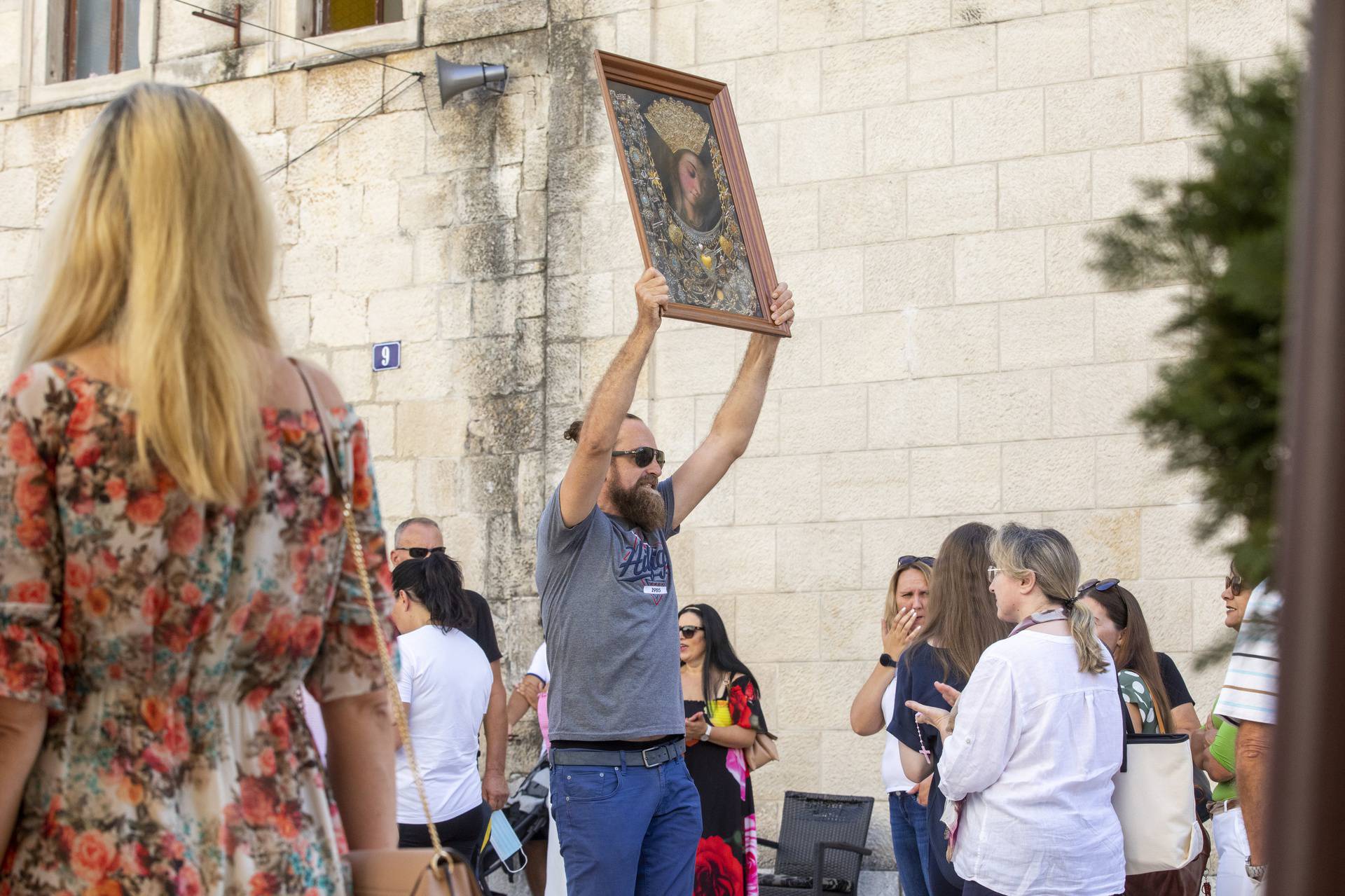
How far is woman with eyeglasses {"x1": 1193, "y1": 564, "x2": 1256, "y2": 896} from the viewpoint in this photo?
509cm

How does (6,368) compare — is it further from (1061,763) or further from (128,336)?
(128,336)

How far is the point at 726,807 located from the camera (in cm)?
709

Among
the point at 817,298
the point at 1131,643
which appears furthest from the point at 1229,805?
the point at 817,298

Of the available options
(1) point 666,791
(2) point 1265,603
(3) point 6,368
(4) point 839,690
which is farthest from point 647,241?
(3) point 6,368

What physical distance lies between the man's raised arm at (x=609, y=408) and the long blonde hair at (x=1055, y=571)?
50.0 inches

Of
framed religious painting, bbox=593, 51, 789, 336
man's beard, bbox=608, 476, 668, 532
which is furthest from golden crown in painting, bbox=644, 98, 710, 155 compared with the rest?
man's beard, bbox=608, 476, 668, 532

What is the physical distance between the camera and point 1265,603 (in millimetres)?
1825

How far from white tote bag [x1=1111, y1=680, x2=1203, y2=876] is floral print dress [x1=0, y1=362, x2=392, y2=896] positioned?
3.50m

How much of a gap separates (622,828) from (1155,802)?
5.38 ft

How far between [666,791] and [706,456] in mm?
1136

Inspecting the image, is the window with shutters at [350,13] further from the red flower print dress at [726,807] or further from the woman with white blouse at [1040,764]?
the woman with white blouse at [1040,764]

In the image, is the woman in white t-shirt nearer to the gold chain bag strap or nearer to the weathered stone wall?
the weathered stone wall

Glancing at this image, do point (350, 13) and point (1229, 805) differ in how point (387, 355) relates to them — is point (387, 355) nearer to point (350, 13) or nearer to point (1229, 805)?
point (350, 13)

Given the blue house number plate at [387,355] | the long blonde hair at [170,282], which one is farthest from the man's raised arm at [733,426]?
the blue house number plate at [387,355]
